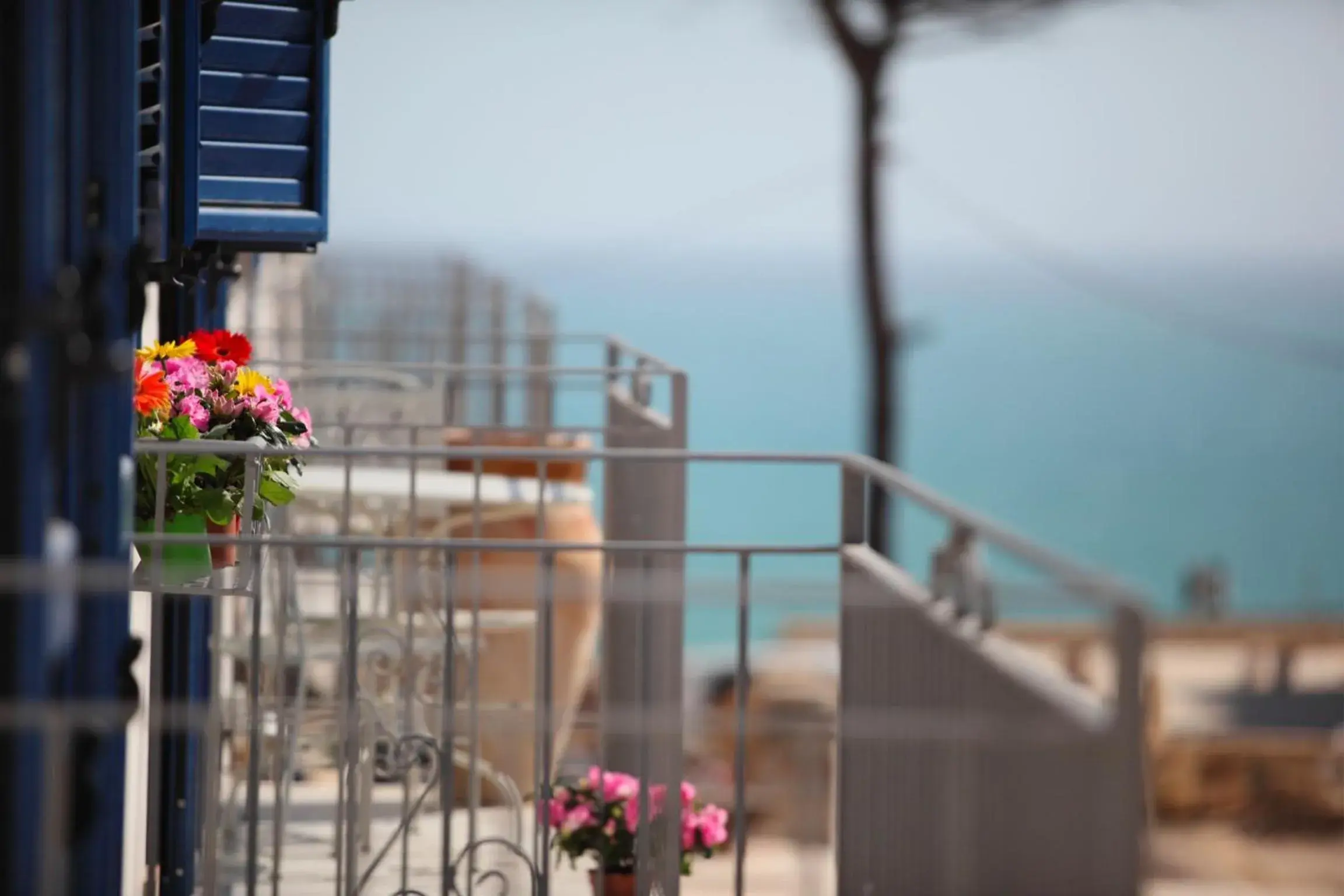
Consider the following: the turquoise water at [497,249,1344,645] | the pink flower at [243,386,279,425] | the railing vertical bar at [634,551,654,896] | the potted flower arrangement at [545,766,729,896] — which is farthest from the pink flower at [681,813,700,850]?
the turquoise water at [497,249,1344,645]

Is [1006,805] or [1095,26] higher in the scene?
[1095,26]

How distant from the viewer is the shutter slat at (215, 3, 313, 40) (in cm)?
445

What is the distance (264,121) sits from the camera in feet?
14.5

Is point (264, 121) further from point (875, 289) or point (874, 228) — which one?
point (874, 228)

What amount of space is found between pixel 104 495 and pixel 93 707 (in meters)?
0.39

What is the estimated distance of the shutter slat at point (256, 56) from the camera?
14.6ft

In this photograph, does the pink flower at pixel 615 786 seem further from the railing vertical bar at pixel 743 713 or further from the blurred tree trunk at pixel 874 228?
the blurred tree trunk at pixel 874 228

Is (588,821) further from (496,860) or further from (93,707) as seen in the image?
(93,707)

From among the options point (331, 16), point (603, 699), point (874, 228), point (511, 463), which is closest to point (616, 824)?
point (603, 699)

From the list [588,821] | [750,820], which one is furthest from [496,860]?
[750,820]

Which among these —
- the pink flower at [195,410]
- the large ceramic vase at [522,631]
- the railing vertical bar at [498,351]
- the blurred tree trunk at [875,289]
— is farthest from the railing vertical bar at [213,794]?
the blurred tree trunk at [875,289]

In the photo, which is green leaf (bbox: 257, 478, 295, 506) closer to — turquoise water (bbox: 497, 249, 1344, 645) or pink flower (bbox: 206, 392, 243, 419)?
pink flower (bbox: 206, 392, 243, 419)

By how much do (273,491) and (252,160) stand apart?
1244 millimetres

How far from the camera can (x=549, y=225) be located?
50125 millimetres
